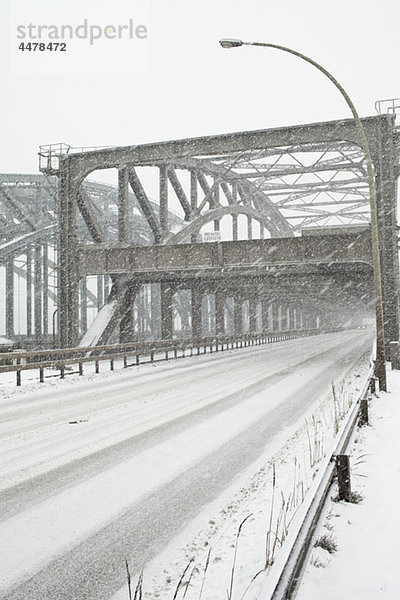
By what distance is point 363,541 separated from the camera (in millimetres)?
4887

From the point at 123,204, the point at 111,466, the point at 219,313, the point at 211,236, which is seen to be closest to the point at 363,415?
the point at 111,466

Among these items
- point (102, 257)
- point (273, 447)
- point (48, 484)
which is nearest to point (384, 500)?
point (273, 447)

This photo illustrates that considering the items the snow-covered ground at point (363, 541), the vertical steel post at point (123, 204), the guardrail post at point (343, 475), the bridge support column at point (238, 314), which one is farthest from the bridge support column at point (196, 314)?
the guardrail post at point (343, 475)

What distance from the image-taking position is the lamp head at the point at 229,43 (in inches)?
535

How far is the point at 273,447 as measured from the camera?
8.48m

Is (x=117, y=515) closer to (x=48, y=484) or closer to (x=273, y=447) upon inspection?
(x=48, y=484)

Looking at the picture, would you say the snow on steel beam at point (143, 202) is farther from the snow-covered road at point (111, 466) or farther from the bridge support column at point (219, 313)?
the snow-covered road at point (111, 466)

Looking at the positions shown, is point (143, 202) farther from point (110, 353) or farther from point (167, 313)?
point (110, 353)

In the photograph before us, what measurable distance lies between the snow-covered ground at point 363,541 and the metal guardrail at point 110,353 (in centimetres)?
1268

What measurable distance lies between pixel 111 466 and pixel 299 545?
164 inches

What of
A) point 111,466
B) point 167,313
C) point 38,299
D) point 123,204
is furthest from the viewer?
point 38,299

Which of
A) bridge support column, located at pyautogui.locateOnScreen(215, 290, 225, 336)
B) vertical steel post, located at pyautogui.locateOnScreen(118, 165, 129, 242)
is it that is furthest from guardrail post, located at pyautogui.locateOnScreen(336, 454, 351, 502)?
bridge support column, located at pyautogui.locateOnScreen(215, 290, 225, 336)

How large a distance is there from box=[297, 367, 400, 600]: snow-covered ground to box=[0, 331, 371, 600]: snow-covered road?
1386mm

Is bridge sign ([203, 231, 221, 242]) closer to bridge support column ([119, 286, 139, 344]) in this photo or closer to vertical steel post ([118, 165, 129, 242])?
vertical steel post ([118, 165, 129, 242])
